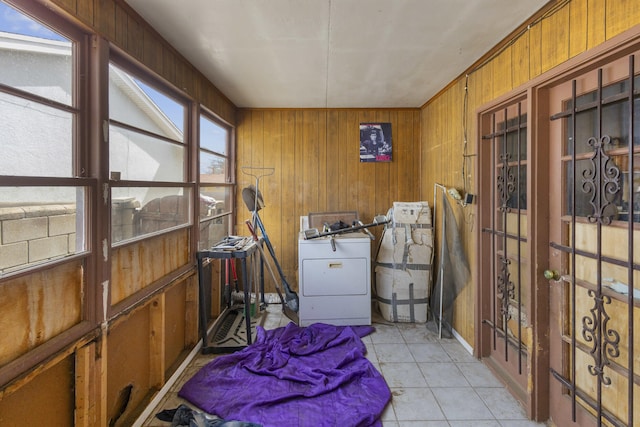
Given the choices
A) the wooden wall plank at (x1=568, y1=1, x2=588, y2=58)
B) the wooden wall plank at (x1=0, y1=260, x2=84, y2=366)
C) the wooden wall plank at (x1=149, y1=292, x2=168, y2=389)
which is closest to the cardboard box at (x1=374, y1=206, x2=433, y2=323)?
the wooden wall plank at (x1=568, y1=1, x2=588, y2=58)

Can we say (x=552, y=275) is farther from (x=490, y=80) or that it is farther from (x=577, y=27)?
(x=490, y=80)

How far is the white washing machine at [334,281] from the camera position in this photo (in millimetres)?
3199

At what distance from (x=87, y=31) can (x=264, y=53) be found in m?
1.19

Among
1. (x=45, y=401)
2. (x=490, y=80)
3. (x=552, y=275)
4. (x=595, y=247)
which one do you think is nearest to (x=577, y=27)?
(x=490, y=80)

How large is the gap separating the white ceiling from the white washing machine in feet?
5.27

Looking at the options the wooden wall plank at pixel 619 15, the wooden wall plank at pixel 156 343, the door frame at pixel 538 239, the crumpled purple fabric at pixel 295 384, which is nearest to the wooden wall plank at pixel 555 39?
the door frame at pixel 538 239

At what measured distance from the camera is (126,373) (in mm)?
1890

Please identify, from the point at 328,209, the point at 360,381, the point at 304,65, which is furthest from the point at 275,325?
the point at 304,65

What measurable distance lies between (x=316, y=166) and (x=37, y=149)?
2.91 meters

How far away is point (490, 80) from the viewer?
2340 mm

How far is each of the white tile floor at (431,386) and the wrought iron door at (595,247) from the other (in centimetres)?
36

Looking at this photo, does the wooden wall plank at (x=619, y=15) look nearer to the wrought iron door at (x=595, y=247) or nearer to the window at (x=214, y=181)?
the wrought iron door at (x=595, y=247)

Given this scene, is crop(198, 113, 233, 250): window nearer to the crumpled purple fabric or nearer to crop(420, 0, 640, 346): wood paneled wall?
the crumpled purple fabric

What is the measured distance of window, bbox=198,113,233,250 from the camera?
9.80 ft
